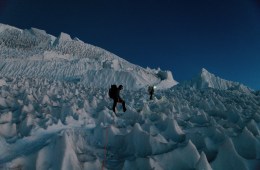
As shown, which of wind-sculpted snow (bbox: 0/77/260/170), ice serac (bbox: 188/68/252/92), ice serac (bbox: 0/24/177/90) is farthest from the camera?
ice serac (bbox: 188/68/252/92)

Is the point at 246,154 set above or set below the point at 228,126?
below

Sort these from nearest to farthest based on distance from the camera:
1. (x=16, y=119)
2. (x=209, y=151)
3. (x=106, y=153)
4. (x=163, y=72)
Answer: (x=209, y=151) < (x=106, y=153) < (x=16, y=119) < (x=163, y=72)

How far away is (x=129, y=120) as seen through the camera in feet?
38.5

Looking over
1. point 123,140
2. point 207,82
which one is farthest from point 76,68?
point 123,140

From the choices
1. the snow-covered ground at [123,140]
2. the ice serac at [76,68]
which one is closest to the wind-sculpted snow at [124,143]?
the snow-covered ground at [123,140]

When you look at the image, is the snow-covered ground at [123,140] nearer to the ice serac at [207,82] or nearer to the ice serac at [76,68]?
the ice serac at [76,68]

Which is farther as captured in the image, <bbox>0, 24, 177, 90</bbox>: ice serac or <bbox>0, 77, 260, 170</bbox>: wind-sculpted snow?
<bbox>0, 24, 177, 90</bbox>: ice serac

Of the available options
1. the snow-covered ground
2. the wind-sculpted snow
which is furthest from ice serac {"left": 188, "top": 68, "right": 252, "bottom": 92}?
the wind-sculpted snow

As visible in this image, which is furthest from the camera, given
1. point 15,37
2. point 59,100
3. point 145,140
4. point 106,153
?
point 15,37

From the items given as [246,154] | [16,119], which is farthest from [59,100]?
[246,154]

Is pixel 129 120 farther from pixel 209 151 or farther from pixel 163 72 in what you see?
pixel 163 72

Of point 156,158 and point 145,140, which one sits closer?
point 156,158

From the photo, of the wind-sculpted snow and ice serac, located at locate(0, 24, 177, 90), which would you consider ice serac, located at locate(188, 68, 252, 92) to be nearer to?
ice serac, located at locate(0, 24, 177, 90)

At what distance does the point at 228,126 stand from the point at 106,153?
4.05 meters
